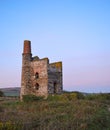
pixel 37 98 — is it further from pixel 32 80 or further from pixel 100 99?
pixel 100 99

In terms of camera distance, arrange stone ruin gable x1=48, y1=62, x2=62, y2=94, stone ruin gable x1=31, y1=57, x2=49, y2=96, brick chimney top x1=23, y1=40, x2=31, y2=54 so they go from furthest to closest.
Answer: brick chimney top x1=23, y1=40, x2=31, y2=54 → stone ruin gable x1=48, y1=62, x2=62, y2=94 → stone ruin gable x1=31, y1=57, x2=49, y2=96

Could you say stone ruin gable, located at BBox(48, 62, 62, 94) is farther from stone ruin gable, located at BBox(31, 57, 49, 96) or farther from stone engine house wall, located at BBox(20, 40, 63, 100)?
stone ruin gable, located at BBox(31, 57, 49, 96)

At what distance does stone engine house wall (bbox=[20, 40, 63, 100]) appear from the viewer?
29.8m

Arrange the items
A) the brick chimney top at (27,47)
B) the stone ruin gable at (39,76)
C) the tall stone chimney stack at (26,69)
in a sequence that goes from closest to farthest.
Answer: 1. the stone ruin gable at (39,76)
2. the tall stone chimney stack at (26,69)
3. the brick chimney top at (27,47)

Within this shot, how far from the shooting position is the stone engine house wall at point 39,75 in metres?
29.8

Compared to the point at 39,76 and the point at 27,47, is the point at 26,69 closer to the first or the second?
the point at 39,76

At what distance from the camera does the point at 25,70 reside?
31.7m

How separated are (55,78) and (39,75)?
89.7 inches

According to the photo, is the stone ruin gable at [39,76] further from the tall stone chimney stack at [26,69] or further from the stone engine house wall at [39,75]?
the tall stone chimney stack at [26,69]

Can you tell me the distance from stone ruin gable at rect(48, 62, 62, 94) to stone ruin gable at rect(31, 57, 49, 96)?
2.06 feet

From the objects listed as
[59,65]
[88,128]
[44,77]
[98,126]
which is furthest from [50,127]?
[59,65]

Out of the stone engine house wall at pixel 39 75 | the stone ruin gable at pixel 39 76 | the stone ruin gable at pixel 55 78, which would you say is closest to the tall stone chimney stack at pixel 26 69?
the stone engine house wall at pixel 39 75

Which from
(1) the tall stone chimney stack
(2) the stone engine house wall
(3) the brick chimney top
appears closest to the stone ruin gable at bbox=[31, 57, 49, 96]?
(2) the stone engine house wall

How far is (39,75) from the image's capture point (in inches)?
1209
